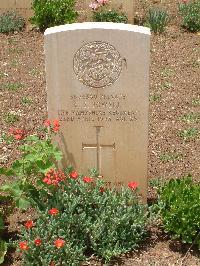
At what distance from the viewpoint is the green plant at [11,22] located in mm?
9985

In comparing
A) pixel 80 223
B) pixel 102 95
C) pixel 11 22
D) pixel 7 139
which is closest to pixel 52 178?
pixel 80 223

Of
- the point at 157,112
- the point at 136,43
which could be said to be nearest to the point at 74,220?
the point at 136,43

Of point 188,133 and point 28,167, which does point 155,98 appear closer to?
point 188,133

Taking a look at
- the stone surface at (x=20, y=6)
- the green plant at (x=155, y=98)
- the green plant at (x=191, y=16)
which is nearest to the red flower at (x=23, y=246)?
the green plant at (x=155, y=98)

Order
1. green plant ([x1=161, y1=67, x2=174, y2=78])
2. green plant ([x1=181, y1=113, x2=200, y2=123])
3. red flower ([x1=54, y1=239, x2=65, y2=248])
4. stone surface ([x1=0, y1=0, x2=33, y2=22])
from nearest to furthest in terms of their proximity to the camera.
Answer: red flower ([x1=54, y1=239, x2=65, y2=248]) → green plant ([x1=181, y1=113, x2=200, y2=123]) → green plant ([x1=161, y1=67, x2=174, y2=78]) → stone surface ([x1=0, y1=0, x2=33, y2=22])

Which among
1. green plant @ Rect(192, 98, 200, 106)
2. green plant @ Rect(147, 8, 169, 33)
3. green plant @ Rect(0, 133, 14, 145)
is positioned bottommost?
green plant @ Rect(0, 133, 14, 145)

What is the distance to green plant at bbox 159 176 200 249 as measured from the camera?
176 inches

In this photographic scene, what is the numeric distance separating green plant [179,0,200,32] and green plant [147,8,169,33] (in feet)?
1.22

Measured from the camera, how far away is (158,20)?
9.62m

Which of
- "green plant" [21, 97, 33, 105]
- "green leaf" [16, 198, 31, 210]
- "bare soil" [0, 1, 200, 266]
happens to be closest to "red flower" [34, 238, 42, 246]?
"green leaf" [16, 198, 31, 210]

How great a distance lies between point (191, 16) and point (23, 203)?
6224 mm

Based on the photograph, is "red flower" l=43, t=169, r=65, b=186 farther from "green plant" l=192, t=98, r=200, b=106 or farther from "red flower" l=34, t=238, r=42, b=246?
"green plant" l=192, t=98, r=200, b=106

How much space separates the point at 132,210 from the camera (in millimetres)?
4695

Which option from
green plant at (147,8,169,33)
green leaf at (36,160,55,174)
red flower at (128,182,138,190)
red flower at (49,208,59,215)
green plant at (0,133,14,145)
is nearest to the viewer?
red flower at (49,208,59,215)
